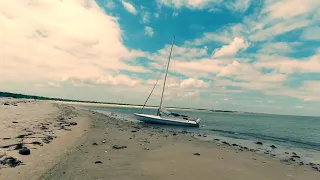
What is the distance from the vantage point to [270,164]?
1552cm

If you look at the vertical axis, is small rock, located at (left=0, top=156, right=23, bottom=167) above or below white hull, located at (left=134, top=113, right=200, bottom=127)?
below

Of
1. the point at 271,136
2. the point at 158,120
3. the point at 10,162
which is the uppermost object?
the point at 158,120

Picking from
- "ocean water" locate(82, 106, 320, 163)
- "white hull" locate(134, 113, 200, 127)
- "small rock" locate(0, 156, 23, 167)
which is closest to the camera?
"small rock" locate(0, 156, 23, 167)

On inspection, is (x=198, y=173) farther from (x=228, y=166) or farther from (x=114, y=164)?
(x=114, y=164)

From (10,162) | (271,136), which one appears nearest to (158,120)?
(271,136)

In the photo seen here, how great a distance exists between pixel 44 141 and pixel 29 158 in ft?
14.1

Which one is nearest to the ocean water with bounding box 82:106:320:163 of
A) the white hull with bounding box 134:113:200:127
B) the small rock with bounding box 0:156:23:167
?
the white hull with bounding box 134:113:200:127

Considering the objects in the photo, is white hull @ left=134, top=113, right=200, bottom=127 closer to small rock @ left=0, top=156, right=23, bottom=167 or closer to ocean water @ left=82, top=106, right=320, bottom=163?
ocean water @ left=82, top=106, right=320, bottom=163

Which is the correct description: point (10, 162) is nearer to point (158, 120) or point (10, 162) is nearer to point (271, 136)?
point (158, 120)

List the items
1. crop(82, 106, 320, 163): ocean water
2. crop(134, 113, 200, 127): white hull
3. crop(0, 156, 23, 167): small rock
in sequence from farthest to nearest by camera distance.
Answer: crop(134, 113, 200, 127): white hull < crop(82, 106, 320, 163): ocean water < crop(0, 156, 23, 167): small rock

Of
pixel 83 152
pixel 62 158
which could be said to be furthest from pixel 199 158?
pixel 62 158

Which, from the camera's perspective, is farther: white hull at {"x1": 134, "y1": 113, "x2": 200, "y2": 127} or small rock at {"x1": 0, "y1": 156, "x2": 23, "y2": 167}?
white hull at {"x1": 134, "y1": 113, "x2": 200, "y2": 127}

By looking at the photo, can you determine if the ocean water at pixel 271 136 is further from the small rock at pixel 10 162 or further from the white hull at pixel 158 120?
the small rock at pixel 10 162

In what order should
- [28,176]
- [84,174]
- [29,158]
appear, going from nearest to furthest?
[28,176] → [84,174] → [29,158]
